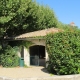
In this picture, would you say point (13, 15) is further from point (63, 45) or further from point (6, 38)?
point (63, 45)

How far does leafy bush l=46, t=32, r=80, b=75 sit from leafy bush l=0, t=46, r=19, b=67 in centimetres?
778

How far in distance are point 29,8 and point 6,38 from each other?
503 centimetres

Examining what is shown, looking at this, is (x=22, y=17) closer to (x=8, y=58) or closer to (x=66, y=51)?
(x=8, y=58)

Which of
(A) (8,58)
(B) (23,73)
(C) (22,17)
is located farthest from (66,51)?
(C) (22,17)

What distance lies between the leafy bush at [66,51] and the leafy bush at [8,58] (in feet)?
25.5

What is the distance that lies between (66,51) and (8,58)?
8.98m

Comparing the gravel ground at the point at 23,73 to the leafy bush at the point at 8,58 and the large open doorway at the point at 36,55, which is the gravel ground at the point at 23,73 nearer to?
the leafy bush at the point at 8,58

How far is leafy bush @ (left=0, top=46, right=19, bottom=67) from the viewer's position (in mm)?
20578

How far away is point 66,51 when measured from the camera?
13453 millimetres

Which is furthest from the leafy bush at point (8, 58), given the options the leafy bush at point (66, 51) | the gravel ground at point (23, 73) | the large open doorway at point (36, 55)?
the leafy bush at point (66, 51)

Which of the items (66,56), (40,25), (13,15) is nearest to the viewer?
(66,56)

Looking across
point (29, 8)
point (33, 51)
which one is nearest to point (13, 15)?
point (29, 8)

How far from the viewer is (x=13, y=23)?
2161 centimetres

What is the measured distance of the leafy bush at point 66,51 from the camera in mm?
13406
